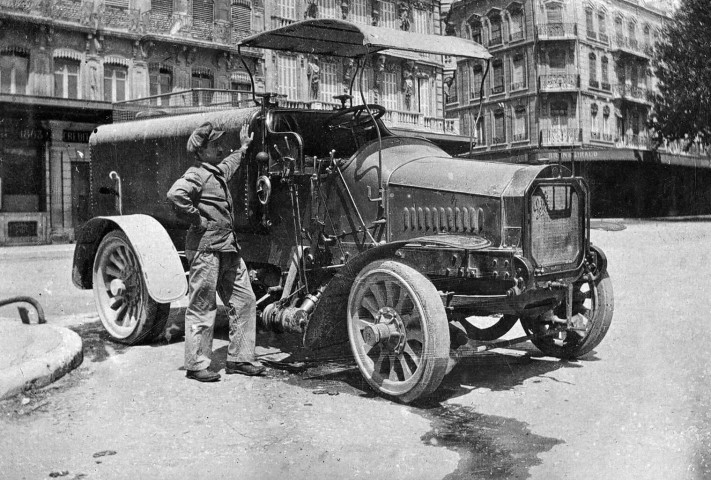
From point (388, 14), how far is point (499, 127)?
13.1 m

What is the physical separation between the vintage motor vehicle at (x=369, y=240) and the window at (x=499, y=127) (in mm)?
35641

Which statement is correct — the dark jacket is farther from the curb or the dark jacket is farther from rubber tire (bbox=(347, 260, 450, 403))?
rubber tire (bbox=(347, 260, 450, 403))

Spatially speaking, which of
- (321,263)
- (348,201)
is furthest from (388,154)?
(321,263)

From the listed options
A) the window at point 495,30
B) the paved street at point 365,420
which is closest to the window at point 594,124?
the window at point 495,30

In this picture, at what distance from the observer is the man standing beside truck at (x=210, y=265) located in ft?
18.3

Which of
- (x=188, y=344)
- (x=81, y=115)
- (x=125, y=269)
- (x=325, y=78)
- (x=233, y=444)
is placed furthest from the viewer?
(x=325, y=78)

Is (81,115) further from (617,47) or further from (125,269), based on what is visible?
(617,47)

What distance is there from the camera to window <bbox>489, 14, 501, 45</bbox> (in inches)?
1479

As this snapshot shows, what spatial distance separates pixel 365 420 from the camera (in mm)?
4449

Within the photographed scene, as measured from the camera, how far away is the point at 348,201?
577cm

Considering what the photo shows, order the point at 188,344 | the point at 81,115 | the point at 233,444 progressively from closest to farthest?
the point at 233,444, the point at 188,344, the point at 81,115

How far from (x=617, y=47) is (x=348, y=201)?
3366 cm

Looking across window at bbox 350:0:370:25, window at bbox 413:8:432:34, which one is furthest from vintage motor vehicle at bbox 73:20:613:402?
window at bbox 413:8:432:34

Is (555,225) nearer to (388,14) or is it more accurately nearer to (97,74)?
(97,74)
